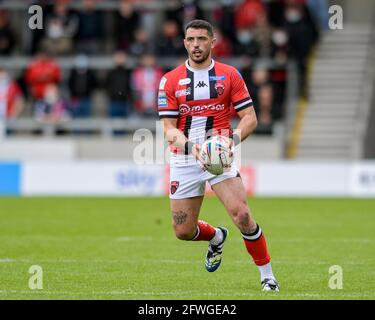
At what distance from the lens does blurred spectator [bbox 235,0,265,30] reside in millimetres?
26812

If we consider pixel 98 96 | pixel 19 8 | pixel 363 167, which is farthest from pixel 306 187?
pixel 19 8

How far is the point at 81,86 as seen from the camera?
2614 cm

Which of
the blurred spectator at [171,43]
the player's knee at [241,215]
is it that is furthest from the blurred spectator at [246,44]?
the player's knee at [241,215]

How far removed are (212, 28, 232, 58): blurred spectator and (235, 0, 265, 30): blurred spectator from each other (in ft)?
1.63

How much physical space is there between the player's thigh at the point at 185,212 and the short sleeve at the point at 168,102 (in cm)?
88

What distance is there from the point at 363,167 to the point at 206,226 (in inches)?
506

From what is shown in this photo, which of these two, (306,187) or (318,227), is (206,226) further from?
(306,187)

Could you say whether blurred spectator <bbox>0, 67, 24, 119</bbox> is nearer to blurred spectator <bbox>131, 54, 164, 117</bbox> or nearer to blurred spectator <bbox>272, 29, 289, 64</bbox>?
blurred spectator <bbox>131, 54, 164, 117</bbox>

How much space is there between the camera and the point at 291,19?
2614 cm

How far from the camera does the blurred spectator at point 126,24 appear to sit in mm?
26812

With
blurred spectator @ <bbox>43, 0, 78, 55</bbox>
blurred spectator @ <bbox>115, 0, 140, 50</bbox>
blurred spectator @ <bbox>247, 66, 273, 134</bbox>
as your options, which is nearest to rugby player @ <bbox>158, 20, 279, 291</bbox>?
blurred spectator @ <bbox>247, 66, 273, 134</bbox>

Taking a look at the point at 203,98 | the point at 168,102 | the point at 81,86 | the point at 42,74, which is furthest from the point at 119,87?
the point at 203,98

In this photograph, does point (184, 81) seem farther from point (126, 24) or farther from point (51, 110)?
point (126, 24)

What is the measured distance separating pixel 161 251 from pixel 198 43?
420 cm
